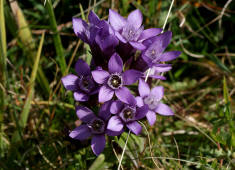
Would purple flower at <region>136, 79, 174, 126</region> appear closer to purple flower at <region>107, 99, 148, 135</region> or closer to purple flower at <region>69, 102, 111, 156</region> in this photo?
purple flower at <region>107, 99, 148, 135</region>

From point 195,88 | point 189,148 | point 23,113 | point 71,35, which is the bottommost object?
point 189,148

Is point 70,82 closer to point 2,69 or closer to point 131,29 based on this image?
point 131,29

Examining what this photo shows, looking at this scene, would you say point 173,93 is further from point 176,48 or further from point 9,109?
point 9,109

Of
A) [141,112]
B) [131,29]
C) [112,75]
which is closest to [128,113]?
[141,112]

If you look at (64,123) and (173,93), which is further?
(173,93)

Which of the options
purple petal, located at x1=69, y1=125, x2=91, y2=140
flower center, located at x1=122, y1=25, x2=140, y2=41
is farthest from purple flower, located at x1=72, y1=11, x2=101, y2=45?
purple petal, located at x1=69, y1=125, x2=91, y2=140

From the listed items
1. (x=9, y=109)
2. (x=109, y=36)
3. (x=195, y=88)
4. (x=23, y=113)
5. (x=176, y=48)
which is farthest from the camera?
(x=195, y=88)

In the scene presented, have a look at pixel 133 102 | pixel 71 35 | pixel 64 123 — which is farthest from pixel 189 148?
pixel 71 35
